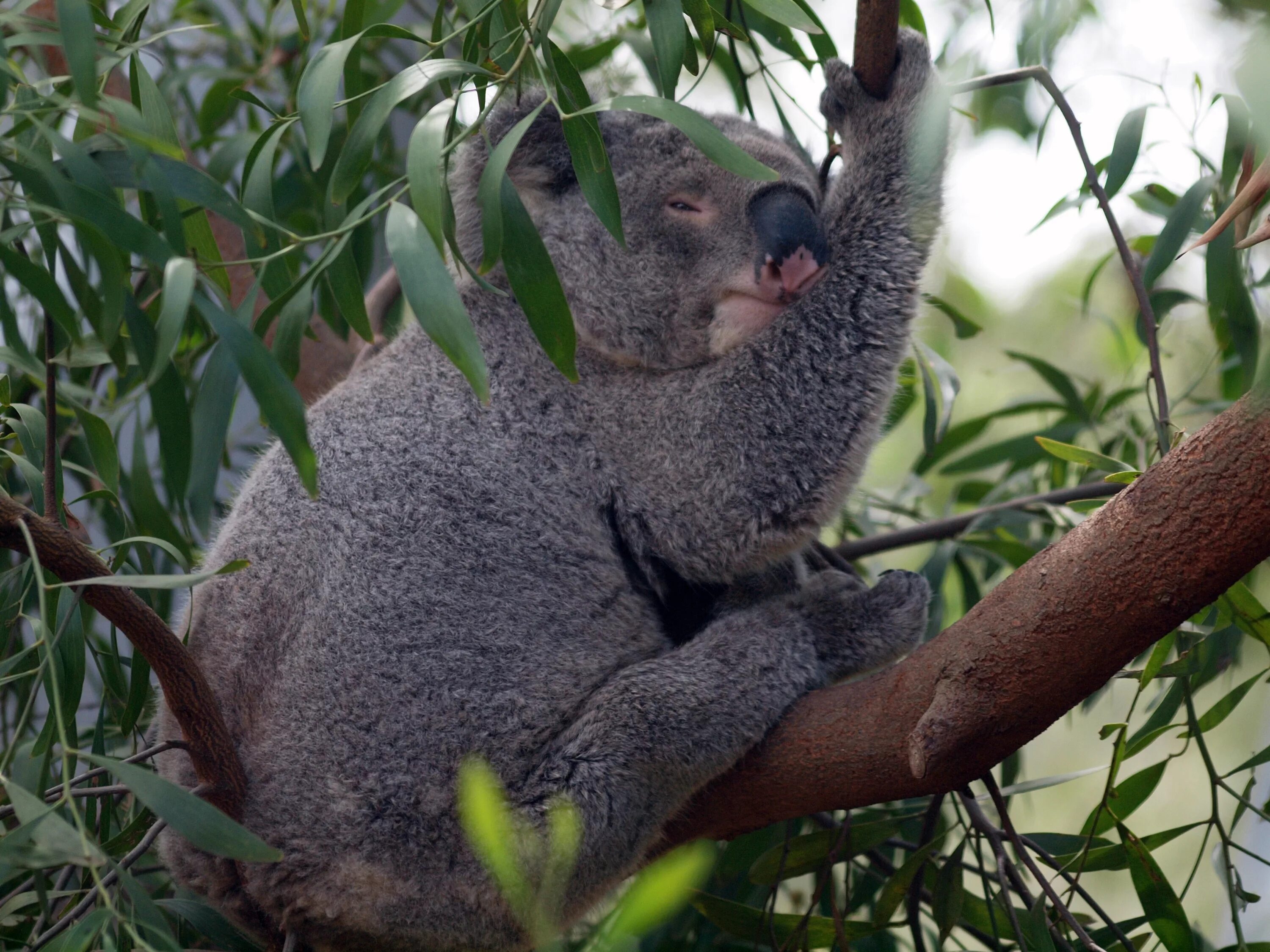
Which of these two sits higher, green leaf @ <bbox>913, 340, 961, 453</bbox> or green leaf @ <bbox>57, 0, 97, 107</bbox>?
green leaf @ <bbox>57, 0, 97, 107</bbox>

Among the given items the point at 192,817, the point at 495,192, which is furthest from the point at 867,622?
the point at 192,817

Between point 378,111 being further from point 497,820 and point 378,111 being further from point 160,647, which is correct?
point 497,820

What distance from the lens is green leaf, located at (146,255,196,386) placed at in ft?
3.02

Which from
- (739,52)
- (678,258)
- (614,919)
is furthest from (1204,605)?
(739,52)

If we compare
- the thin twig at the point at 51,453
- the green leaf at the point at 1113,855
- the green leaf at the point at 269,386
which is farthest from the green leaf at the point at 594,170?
the green leaf at the point at 1113,855

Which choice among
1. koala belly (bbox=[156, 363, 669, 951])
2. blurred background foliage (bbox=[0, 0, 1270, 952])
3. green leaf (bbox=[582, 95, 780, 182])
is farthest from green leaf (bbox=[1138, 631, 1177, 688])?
green leaf (bbox=[582, 95, 780, 182])

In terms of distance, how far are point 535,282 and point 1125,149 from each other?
1.00m

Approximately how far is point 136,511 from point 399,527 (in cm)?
38

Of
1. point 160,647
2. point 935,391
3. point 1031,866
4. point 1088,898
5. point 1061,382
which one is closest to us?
point 160,647

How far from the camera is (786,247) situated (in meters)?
1.78

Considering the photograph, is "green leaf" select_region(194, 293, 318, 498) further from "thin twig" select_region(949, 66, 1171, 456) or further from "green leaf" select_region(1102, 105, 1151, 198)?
"green leaf" select_region(1102, 105, 1151, 198)

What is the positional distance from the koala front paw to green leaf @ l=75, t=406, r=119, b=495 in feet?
3.97

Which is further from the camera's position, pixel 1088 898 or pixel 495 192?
pixel 1088 898

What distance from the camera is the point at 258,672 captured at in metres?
1.65
